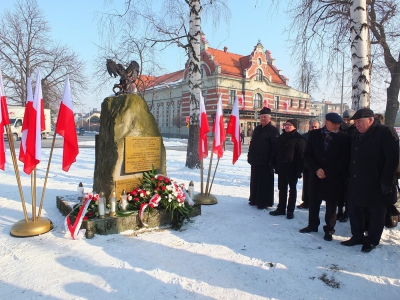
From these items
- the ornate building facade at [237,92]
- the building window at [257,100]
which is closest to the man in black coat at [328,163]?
the ornate building facade at [237,92]

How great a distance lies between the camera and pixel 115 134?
461 centimetres

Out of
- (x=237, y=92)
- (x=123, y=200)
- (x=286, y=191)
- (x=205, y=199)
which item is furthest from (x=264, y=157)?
(x=237, y=92)

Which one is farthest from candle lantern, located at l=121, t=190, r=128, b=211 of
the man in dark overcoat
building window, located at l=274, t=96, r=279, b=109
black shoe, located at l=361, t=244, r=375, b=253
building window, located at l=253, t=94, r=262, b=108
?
building window, located at l=274, t=96, r=279, b=109

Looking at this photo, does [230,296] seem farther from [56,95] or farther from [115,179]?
[56,95]

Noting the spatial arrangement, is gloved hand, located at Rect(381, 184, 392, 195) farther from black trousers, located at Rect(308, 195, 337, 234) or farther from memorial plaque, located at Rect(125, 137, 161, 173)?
memorial plaque, located at Rect(125, 137, 161, 173)

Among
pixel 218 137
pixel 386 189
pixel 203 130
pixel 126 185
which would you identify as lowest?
pixel 126 185

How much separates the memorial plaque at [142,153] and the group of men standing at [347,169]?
7.03 ft

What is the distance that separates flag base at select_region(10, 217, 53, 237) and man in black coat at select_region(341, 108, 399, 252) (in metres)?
4.35

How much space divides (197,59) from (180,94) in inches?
1326

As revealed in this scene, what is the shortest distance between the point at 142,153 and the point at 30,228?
78.4 inches

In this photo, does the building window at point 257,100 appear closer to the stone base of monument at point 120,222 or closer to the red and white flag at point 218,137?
the red and white flag at point 218,137

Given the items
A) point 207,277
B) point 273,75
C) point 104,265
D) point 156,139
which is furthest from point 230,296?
point 273,75

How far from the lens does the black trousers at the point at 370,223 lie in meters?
3.67

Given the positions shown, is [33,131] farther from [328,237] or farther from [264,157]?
[328,237]
